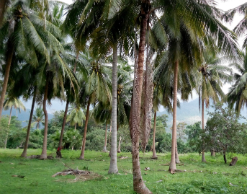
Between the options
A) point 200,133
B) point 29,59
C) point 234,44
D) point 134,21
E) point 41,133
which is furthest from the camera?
point 41,133

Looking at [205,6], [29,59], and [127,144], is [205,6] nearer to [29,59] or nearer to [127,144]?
[29,59]

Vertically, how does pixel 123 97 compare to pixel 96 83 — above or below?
below

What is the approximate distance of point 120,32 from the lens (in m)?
9.15

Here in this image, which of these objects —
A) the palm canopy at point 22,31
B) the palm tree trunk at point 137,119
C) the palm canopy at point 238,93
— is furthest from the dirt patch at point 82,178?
the palm canopy at point 238,93

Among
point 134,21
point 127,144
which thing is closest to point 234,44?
point 134,21

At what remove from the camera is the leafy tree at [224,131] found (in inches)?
675

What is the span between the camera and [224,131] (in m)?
18.0

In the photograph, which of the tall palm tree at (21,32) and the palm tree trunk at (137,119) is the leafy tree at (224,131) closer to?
the palm tree trunk at (137,119)

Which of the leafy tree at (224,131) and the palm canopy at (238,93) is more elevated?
the palm canopy at (238,93)

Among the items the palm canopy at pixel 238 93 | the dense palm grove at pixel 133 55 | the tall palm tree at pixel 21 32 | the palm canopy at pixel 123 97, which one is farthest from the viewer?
the palm canopy at pixel 238 93

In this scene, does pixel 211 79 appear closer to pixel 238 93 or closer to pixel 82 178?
pixel 238 93

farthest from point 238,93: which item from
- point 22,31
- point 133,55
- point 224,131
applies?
point 22,31

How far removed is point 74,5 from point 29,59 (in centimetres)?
555

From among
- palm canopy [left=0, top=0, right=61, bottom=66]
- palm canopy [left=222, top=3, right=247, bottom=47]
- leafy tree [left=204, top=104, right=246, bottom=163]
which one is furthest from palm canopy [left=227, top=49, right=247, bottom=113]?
palm canopy [left=0, top=0, right=61, bottom=66]
